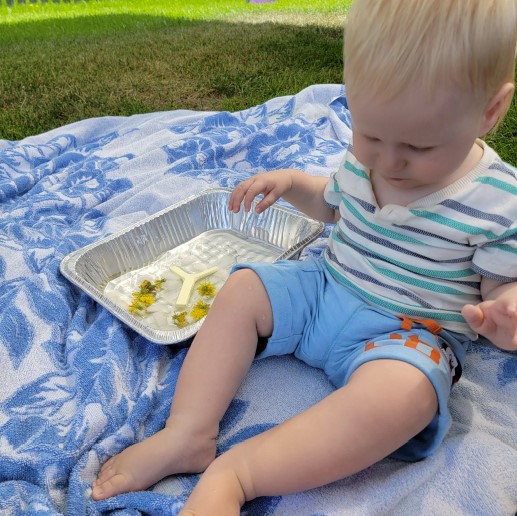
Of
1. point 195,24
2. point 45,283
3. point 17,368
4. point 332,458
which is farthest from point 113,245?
point 195,24

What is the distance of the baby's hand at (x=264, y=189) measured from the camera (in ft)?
3.59

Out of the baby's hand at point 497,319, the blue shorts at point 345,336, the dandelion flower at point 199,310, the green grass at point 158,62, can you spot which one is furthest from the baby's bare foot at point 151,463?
the green grass at point 158,62

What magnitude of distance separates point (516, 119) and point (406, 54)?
1.46 metres

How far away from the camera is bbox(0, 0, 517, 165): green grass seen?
2297 millimetres

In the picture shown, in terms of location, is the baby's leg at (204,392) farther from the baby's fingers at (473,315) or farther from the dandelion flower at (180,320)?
the baby's fingers at (473,315)

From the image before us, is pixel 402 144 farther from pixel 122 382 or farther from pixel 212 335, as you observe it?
pixel 122 382

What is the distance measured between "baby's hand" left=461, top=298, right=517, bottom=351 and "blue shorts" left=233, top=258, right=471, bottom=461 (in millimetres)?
99

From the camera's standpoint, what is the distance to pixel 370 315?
2.91 feet

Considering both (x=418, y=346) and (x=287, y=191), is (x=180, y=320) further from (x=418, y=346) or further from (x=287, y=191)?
(x=418, y=346)

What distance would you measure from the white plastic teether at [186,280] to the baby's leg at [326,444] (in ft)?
1.48

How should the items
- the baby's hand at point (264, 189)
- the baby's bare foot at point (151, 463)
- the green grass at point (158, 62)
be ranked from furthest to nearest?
the green grass at point (158, 62) < the baby's hand at point (264, 189) < the baby's bare foot at point (151, 463)

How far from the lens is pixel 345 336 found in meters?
0.90

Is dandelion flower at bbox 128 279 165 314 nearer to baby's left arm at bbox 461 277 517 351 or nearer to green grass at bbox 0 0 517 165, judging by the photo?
baby's left arm at bbox 461 277 517 351

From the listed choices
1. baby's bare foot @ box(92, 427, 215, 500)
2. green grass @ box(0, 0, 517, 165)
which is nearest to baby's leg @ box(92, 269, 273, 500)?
baby's bare foot @ box(92, 427, 215, 500)
